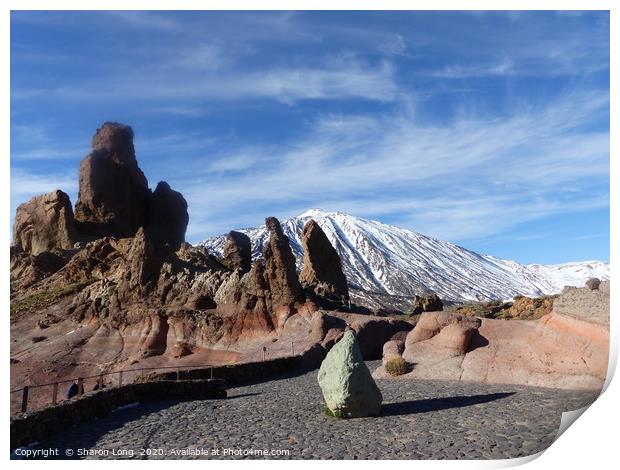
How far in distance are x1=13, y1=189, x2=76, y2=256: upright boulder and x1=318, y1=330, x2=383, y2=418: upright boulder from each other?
46.4 metres

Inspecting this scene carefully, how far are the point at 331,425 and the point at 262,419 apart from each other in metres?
1.51

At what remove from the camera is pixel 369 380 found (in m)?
10.1

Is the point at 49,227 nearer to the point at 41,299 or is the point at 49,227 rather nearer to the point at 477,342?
the point at 41,299

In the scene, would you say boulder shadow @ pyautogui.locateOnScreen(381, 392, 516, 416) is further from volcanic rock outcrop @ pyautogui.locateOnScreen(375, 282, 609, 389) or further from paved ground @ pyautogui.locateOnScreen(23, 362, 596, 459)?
volcanic rock outcrop @ pyautogui.locateOnScreen(375, 282, 609, 389)

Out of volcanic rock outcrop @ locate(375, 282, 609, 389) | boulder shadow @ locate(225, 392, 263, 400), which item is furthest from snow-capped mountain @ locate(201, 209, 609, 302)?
boulder shadow @ locate(225, 392, 263, 400)

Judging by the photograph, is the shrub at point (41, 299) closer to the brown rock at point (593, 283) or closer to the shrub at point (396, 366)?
the shrub at point (396, 366)

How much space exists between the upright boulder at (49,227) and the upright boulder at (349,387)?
152 feet

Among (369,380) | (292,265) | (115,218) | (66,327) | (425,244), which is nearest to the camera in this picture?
(369,380)

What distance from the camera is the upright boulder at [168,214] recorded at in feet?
182

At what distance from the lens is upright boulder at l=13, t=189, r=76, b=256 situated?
2013 inches

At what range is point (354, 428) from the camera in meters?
9.04

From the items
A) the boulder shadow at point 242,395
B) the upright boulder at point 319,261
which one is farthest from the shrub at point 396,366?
the upright boulder at point 319,261
